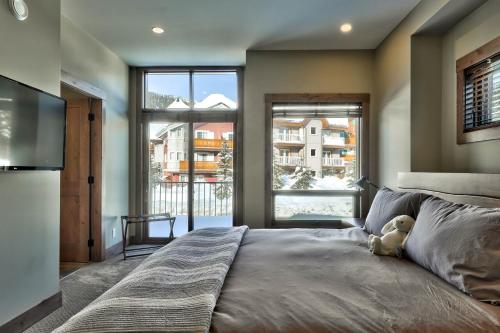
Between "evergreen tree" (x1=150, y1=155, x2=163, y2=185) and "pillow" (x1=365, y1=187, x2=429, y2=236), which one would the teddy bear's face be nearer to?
"pillow" (x1=365, y1=187, x2=429, y2=236)

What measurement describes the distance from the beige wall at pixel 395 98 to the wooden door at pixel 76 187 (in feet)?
11.8

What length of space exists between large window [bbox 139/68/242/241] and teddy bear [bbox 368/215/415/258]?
8.86 feet

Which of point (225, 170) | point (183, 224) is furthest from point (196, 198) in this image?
point (225, 170)

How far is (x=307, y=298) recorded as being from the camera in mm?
1167

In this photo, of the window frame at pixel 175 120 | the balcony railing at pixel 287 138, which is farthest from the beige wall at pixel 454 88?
the window frame at pixel 175 120

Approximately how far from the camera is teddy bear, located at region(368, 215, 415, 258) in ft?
5.83

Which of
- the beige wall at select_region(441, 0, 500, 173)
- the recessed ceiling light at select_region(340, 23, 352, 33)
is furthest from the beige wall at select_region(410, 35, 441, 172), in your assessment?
the recessed ceiling light at select_region(340, 23, 352, 33)

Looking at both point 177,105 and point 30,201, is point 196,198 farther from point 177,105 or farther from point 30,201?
point 30,201

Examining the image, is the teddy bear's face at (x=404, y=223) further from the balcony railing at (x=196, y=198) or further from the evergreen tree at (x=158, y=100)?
the evergreen tree at (x=158, y=100)

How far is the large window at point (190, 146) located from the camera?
4438 mm

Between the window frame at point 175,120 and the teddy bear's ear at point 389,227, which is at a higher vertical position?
the window frame at point 175,120

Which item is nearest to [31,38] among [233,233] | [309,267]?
[233,233]

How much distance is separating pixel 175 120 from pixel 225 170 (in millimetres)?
1064

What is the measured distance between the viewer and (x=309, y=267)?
1.54 m
